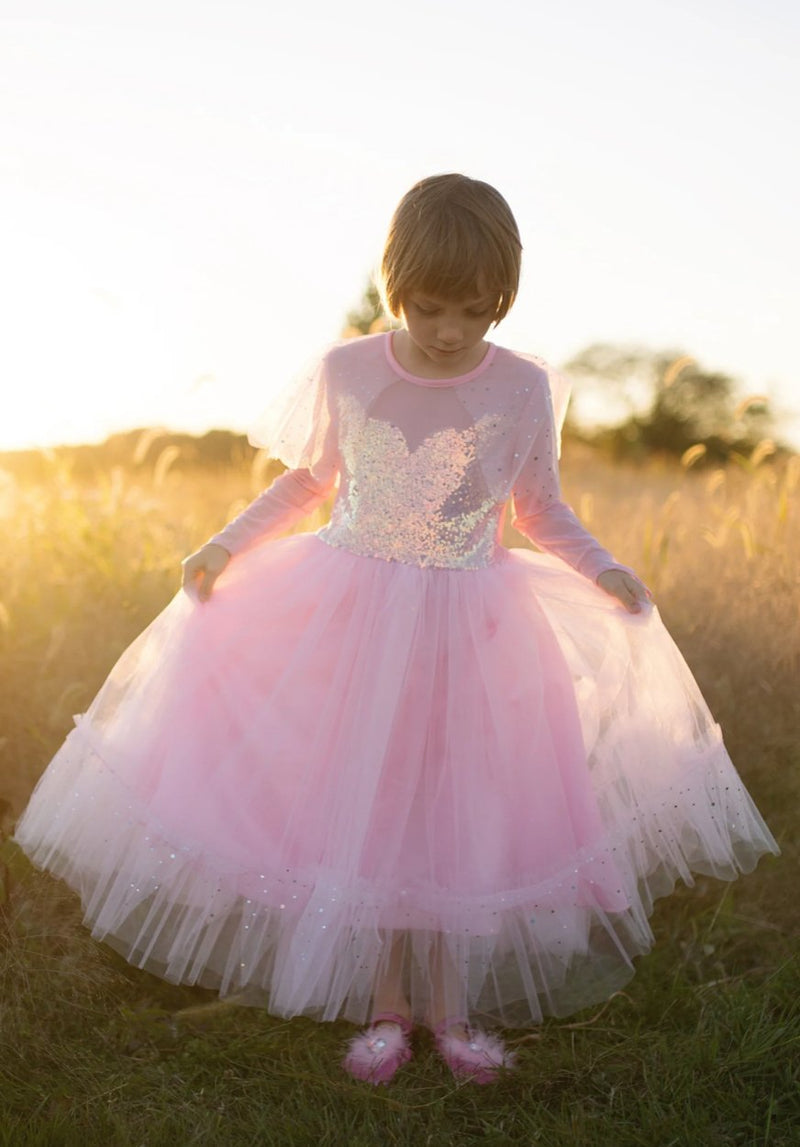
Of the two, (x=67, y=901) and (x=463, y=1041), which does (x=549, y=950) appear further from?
(x=67, y=901)

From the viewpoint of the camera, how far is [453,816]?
2.36 meters

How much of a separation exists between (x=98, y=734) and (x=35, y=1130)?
2.92 ft

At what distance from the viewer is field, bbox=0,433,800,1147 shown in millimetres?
2232

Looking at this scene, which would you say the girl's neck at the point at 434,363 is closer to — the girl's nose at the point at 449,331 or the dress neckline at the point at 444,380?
the dress neckline at the point at 444,380

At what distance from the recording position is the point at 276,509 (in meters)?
2.66

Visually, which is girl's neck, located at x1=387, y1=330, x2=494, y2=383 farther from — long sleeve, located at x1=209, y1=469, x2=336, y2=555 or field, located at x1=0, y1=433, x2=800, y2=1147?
field, located at x1=0, y1=433, x2=800, y2=1147

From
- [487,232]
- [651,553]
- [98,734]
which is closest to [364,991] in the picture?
[98,734]

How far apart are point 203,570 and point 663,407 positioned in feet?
55.6

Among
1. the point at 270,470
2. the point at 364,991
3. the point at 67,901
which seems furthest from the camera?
the point at 270,470

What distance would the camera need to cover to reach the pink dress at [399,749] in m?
2.31

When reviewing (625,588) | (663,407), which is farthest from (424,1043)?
(663,407)

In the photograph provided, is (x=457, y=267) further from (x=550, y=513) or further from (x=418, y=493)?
(x=550, y=513)

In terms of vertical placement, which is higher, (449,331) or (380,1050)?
(449,331)

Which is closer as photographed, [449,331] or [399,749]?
[449,331]
